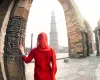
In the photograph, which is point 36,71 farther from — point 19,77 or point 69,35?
point 69,35

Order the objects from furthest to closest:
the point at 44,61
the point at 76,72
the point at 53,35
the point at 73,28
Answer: the point at 53,35 < the point at 73,28 < the point at 76,72 < the point at 44,61

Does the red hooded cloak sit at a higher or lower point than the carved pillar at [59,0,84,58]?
lower

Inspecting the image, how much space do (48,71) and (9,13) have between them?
1.21 metres

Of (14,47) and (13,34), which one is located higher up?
(13,34)

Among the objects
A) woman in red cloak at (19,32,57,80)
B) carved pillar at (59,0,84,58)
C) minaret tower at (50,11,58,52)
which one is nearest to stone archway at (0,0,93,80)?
woman in red cloak at (19,32,57,80)

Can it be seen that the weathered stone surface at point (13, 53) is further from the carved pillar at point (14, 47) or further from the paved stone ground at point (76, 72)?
the paved stone ground at point (76, 72)

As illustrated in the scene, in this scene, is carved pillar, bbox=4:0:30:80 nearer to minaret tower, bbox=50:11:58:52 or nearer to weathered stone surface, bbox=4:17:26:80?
weathered stone surface, bbox=4:17:26:80

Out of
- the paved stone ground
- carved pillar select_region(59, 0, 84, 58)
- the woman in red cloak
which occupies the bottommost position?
the paved stone ground

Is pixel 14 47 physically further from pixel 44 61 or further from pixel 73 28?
pixel 73 28

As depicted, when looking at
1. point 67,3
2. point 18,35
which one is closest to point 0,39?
point 18,35

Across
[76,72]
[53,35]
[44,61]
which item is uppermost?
[53,35]

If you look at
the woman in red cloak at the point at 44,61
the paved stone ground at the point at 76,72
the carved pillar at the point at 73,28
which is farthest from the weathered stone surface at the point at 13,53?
the carved pillar at the point at 73,28

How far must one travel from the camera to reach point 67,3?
31.1 feet

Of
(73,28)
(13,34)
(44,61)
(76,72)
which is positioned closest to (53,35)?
(73,28)
